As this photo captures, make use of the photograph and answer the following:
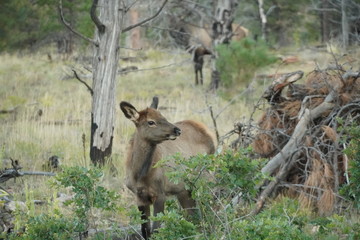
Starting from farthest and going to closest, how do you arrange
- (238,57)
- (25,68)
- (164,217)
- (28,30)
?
(28,30) < (25,68) < (238,57) < (164,217)

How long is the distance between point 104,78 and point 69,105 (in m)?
6.18

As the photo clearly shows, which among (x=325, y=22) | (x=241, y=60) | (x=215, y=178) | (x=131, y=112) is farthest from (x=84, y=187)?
(x=325, y=22)

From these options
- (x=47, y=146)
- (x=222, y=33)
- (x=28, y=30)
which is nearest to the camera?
(x=47, y=146)

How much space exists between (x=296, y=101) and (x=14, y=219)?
16.3 feet

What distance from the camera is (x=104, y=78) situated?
1022 cm

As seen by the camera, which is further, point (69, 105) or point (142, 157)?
point (69, 105)

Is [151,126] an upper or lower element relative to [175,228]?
upper

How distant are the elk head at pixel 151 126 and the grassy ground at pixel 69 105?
1.30 metres

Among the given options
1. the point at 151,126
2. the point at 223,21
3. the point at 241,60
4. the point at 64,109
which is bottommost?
the point at 64,109

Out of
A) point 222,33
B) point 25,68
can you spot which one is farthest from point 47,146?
point 25,68

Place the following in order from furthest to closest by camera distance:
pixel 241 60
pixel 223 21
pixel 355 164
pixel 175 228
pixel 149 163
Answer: pixel 223 21 < pixel 241 60 < pixel 149 163 < pixel 355 164 < pixel 175 228

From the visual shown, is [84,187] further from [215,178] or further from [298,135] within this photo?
[298,135]

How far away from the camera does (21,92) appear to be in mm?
18453

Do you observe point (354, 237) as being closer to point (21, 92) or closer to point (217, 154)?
point (217, 154)
